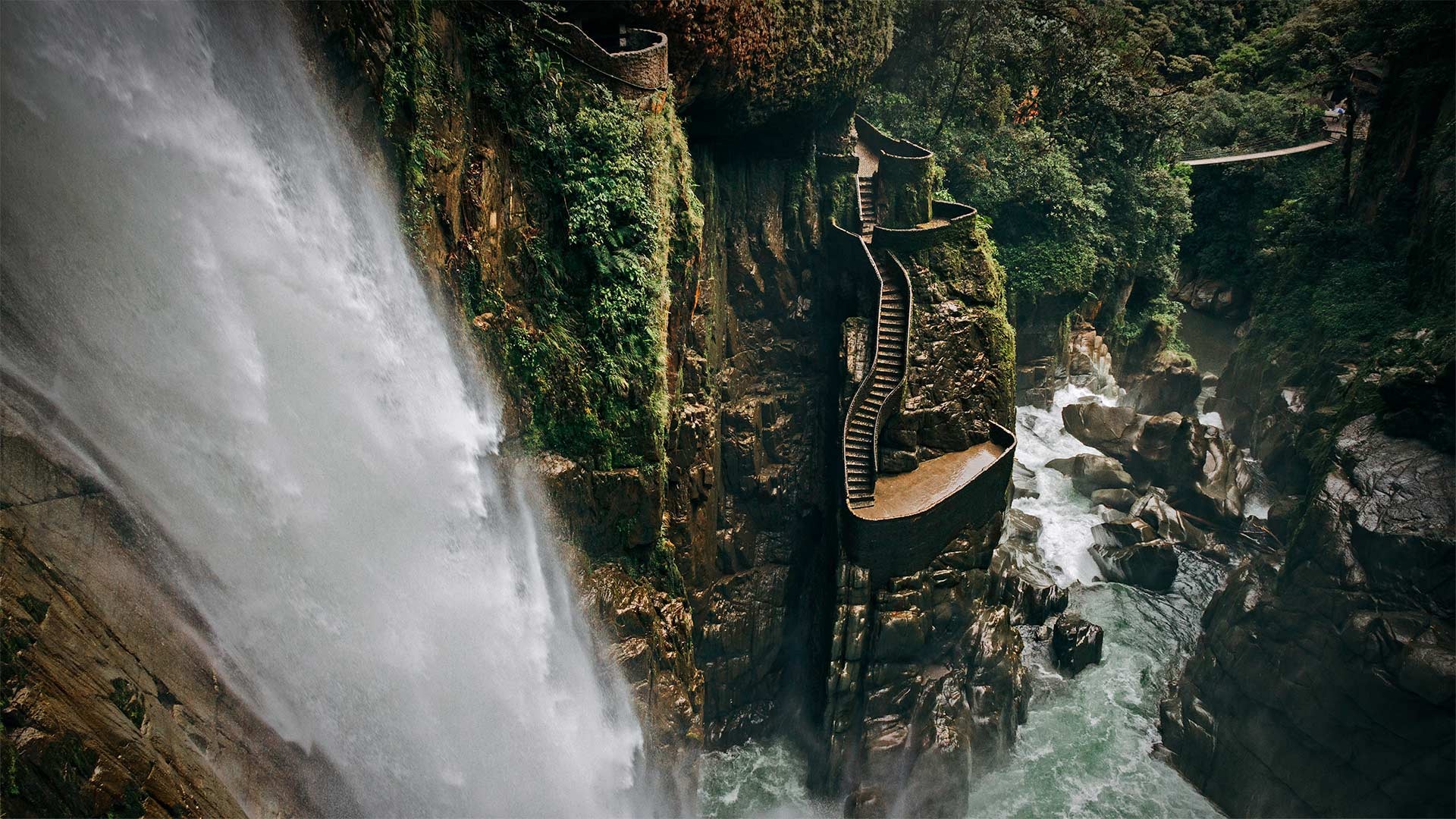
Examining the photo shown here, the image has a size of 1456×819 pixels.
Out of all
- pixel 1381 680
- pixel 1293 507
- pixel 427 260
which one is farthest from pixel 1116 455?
pixel 427 260

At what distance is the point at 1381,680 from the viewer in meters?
13.9

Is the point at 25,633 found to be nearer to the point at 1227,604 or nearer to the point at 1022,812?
the point at 1022,812

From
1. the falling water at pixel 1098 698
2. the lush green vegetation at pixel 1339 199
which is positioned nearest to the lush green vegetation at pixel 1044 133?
the lush green vegetation at pixel 1339 199

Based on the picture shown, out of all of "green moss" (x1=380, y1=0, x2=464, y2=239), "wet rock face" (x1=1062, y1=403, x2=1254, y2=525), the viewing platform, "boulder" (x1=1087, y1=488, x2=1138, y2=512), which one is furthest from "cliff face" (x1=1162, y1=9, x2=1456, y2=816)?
"green moss" (x1=380, y1=0, x2=464, y2=239)

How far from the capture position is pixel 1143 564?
2180 centimetres

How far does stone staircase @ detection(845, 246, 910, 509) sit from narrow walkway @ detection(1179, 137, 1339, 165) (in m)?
20.1

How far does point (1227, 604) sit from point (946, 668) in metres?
7.65

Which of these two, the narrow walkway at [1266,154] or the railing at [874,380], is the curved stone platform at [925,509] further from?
the narrow walkway at [1266,154]

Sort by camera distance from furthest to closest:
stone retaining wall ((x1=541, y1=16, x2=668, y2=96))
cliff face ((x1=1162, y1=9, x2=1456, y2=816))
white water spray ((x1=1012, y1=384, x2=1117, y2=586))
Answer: white water spray ((x1=1012, y1=384, x2=1117, y2=586)) < cliff face ((x1=1162, y1=9, x2=1456, y2=816)) < stone retaining wall ((x1=541, y1=16, x2=668, y2=96))

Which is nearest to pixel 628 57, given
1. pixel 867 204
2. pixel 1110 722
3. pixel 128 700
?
pixel 128 700

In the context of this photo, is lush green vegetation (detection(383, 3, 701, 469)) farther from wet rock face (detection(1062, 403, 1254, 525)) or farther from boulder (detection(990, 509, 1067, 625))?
wet rock face (detection(1062, 403, 1254, 525))

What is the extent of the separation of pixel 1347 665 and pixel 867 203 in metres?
15.5

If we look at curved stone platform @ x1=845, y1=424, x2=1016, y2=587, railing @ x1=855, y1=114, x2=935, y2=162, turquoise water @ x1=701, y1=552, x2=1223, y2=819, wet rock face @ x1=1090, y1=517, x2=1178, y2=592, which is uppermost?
railing @ x1=855, y1=114, x2=935, y2=162

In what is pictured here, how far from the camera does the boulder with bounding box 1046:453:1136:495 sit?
81.1ft
